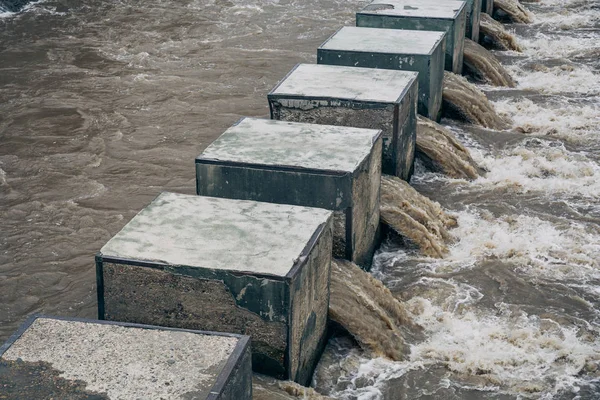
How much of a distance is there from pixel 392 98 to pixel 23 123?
19.7 ft

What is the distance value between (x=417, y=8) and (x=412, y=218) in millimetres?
5220

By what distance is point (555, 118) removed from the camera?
14461 millimetres

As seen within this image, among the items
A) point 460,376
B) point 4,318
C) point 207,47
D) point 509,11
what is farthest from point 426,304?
point 509,11

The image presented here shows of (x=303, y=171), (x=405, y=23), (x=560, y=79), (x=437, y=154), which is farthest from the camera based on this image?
(x=560, y=79)

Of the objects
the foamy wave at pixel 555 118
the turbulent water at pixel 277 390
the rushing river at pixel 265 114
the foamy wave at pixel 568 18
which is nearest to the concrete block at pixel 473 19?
the rushing river at pixel 265 114

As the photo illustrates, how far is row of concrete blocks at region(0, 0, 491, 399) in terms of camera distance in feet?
18.8

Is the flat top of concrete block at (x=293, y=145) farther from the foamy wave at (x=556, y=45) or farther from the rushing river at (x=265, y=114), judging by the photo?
the foamy wave at (x=556, y=45)

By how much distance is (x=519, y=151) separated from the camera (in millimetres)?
13102

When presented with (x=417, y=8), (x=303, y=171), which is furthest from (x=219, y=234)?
(x=417, y=8)

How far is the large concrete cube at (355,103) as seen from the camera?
980 centimetres

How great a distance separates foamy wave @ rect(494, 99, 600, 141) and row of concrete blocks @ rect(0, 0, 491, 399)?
14.7 feet

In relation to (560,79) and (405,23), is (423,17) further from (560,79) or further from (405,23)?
(560,79)

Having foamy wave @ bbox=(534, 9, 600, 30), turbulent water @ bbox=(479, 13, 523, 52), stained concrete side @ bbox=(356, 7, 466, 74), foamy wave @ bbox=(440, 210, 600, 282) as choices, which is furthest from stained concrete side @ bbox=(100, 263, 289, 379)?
foamy wave @ bbox=(534, 9, 600, 30)

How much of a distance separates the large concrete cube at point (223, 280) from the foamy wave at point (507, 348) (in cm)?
171
